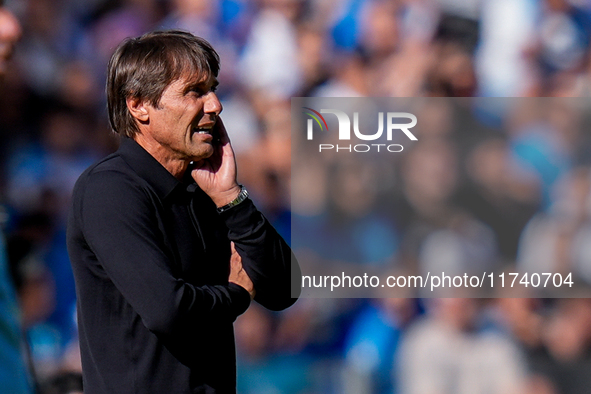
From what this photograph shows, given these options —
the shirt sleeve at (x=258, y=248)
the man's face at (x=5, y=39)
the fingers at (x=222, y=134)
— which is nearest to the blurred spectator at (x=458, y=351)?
the shirt sleeve at (x=258, y=248)

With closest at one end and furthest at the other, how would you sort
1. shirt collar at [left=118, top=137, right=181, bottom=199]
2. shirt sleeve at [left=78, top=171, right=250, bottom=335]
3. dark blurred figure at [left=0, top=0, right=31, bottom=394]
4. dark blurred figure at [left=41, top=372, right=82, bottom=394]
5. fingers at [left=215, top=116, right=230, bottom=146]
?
shirt sleeve at [left=78, top=171, right=250, bottom=335] < shirt collar at [left=118, top=137, right=181, bottom=199] < fingers at [left=215, top=116, right=230, bottom=146] < dark blurred figure at [left=0, top=0, right=31, bottom=394] < dark blurred figure at [left=41, top=372, right=82, bottom=394]

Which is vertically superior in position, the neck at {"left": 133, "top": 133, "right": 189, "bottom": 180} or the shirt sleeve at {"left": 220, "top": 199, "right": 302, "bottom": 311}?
the neck at {"left": 133, "top": 133, "right": 189, "bottom": 180}

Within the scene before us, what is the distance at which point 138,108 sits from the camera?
156 cm

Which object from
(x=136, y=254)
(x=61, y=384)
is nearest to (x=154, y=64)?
(x=136, y=254)

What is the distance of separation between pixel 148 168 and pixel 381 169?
181 cm

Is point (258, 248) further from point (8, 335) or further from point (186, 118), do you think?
point (8, 335)

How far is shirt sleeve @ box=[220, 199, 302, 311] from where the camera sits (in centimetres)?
157

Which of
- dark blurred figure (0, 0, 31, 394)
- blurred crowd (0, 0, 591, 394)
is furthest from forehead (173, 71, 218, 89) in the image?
blurred crowd (0, 0, 591, 394)

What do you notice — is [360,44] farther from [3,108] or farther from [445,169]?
[3,108]

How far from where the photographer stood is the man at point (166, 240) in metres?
1.38

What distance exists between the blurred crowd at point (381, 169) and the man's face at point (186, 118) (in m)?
1.54

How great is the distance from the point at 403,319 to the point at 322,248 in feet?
1.66

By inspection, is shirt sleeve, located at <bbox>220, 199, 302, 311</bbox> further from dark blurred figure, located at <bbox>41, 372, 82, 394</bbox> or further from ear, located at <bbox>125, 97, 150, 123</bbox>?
dark blurred figure, located at <bbox>41, 372, 82, 394</bbox>

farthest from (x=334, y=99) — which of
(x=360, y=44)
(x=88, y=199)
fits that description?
(x=88, y=199)
